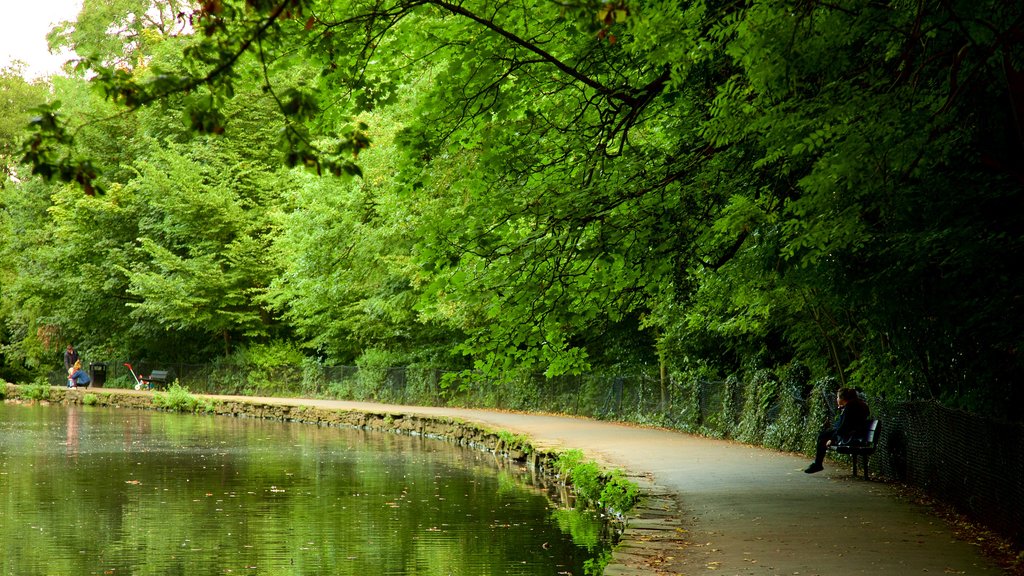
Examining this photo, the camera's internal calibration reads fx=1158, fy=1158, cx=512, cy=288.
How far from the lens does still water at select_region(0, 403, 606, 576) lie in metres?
12.0

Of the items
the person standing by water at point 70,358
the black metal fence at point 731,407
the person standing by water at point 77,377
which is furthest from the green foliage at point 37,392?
the black metal fence at point 731,407

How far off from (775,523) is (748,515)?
24.3 inches

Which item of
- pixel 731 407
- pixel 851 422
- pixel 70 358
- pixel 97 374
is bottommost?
pixel 851 422

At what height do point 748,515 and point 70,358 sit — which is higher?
point 70,358

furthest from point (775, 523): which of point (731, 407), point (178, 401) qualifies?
point (178, 401)

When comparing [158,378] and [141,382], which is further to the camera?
[141,382]

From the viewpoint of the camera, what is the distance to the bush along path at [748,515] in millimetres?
9125

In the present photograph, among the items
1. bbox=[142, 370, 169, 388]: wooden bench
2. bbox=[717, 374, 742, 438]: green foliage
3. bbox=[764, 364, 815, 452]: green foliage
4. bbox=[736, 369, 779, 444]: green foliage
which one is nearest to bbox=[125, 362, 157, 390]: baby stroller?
bbox=[142, 370, 169, 388]: wooden bench

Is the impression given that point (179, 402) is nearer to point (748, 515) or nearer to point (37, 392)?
point (37, 392)

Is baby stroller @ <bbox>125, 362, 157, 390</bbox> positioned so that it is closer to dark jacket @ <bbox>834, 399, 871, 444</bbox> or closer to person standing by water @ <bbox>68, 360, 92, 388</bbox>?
person standing by water @ <bbox>68, 360, 92, 388</bbox>

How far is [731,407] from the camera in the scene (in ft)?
75.2

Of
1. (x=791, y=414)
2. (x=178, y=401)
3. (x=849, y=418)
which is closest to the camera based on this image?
(x=849, y=418)

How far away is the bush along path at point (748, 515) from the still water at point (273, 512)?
1134 millimetres

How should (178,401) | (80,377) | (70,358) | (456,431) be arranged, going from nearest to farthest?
(456,431) < (178,401) < (80,377) < (70,358)
